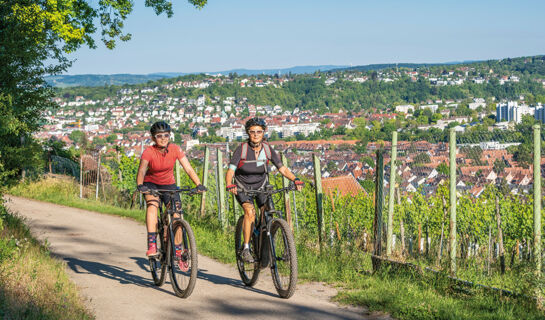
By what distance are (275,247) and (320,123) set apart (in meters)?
113

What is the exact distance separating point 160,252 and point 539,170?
4.03 m

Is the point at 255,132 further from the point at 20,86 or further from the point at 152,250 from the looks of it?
the point at 20,86

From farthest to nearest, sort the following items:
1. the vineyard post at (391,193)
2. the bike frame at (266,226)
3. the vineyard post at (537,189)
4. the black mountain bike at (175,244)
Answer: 1. the vineyard post at (391,193)
2. the bike frame at (266,226)
3. the black mountain bike at (175,244)
4. the vineyard post at (537,189)

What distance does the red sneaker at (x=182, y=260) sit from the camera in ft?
22.9

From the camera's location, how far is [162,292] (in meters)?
7.33

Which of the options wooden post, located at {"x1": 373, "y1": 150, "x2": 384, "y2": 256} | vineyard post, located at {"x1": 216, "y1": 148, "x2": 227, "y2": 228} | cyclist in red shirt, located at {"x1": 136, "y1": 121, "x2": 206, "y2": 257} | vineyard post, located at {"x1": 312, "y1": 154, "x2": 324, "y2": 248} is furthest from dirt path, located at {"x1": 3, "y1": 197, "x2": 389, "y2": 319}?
vineyard post, located at {"x1": 216, "y1": 148, "x2": 227, "y2": 228}

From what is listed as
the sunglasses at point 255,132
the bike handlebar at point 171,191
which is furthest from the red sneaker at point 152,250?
the sunglasses at point 255,132

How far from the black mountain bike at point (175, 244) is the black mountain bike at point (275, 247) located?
730mm

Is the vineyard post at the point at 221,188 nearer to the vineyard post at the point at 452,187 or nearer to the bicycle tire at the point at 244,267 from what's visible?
the bicycle tire at the point at 244,267

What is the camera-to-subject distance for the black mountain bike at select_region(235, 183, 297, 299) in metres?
6.75

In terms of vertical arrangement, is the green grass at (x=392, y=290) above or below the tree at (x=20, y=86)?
below

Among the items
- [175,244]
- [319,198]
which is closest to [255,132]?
[175,244]

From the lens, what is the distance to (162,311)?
6.43m

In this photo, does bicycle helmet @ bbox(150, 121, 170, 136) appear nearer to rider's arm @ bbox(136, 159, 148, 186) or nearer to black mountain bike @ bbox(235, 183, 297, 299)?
rider's arm @ bbox(136, 159, 148, 186)
